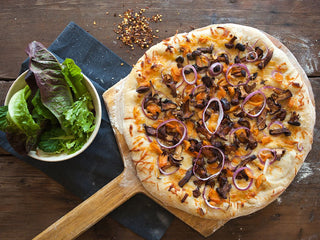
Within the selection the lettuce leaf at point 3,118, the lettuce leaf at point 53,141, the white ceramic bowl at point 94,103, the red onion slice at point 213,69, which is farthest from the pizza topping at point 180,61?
the lettuce leaf at point 3,118

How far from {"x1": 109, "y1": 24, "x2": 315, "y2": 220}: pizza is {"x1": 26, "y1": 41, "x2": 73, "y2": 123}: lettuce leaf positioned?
0.64 metres

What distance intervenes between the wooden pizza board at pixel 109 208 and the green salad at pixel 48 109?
1.39 feet

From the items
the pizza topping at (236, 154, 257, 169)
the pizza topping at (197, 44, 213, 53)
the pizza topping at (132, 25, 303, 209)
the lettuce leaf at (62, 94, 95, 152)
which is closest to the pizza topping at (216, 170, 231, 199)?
the pizza topping at (132, 25, 303, 209)

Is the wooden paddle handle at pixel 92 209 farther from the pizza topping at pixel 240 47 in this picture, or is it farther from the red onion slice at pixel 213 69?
the pizza topping at pixel 240 47

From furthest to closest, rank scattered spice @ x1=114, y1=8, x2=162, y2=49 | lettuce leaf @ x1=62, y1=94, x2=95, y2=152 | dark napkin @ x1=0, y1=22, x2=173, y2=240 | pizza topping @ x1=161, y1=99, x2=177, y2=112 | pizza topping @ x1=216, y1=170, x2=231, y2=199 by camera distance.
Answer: scattered spice @ x1=114, y1=8, x2=162, y2=49, dark napkin @ x1=0, y1=22, x2=173, y2=240, pizza topping @ x1=161, y1=99, x2=177, y2=112, pizza topping @ x1=216, y1=170, x2=231, y2=199, lettuce leaf @ x1=62, y1=94, x2=95, y2=152

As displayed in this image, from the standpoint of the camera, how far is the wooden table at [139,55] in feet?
12.1

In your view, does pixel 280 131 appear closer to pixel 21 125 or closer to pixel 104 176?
pixel 104 176

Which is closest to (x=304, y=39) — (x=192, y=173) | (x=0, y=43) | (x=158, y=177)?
(x=192, y=173)

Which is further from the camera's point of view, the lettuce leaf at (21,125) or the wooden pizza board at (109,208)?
the wooden pizza board at (109,208)

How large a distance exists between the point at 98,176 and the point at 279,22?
9.88 feet

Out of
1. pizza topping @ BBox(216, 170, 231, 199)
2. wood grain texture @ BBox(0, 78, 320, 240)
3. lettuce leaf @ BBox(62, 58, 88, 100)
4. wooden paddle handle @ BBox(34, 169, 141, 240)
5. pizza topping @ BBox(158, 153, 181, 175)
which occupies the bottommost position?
wood grain texture @ BBox(0, 78, 320, 240)

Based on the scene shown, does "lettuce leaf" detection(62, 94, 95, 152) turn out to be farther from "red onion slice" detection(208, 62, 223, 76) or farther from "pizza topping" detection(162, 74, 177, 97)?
"red onion slice" detection(208, 62, 223, 76)

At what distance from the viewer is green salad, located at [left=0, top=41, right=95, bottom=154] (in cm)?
296

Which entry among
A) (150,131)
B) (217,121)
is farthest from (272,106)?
(150,131)
